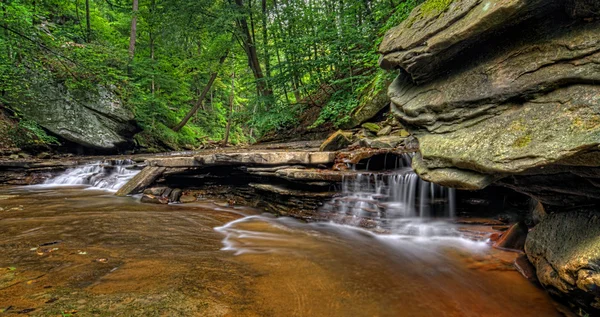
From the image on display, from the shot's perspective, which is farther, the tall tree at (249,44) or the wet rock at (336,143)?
the tall tree at (249,44)

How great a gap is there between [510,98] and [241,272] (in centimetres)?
351

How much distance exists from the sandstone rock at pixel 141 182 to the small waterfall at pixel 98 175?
1.42 metres

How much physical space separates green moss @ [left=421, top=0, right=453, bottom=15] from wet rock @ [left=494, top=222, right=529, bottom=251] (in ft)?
10.6

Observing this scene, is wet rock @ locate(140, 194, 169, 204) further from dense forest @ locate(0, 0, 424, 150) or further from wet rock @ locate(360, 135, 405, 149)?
wet rock @ locate(360, 135, 405, 149)

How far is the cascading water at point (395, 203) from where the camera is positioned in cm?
492

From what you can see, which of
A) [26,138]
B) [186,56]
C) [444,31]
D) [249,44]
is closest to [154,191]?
[444,31]

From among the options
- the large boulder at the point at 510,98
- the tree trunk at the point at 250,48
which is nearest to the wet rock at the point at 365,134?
the large boulder at the point at 510,98

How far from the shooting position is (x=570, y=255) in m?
2.52

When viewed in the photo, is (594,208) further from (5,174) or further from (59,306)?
(5,174)

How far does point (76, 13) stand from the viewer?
51.1ft

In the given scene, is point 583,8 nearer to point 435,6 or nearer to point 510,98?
point 510,98

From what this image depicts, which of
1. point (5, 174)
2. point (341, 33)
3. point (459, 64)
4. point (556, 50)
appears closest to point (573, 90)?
point (556, 50)

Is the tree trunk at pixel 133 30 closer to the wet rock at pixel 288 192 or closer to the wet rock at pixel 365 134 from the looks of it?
the wet rock at pixel 288 192

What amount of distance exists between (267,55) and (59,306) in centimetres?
1552
